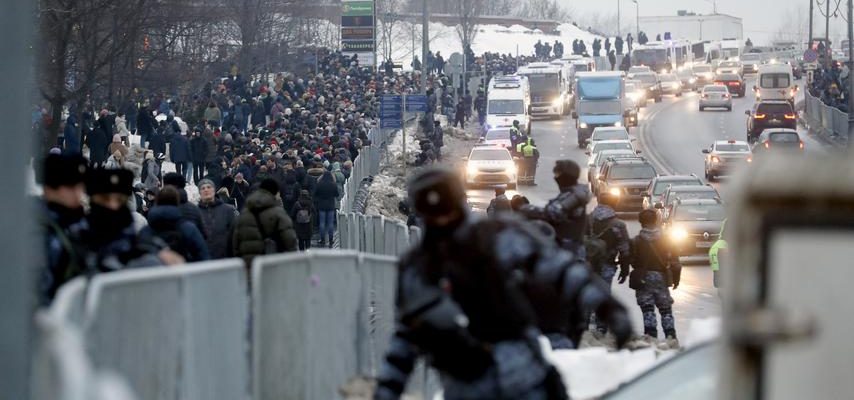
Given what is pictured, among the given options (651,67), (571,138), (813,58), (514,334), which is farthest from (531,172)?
(651,67)

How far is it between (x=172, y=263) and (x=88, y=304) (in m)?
2.22

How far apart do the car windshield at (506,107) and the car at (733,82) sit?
31077 mm

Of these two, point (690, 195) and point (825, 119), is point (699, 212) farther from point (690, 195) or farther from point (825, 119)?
point (825, 119)

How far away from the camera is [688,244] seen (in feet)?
103

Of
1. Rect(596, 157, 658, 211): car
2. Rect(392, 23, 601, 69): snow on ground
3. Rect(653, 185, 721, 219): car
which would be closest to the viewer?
Answer: Rect(653, 185, 721, 219): car

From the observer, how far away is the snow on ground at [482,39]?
139750 millimetres

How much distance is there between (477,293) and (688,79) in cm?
10303

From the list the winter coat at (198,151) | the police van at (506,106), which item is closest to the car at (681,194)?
the winter coat at (198,151)

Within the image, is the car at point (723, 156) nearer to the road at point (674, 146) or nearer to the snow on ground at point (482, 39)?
the road at point (674, 146)

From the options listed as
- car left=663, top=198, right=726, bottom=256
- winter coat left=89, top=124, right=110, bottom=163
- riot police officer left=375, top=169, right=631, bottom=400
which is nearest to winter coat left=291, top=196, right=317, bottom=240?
car left=663, top=198, right=726, bottom=256

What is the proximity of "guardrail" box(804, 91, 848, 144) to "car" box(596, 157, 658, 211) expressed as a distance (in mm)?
17232

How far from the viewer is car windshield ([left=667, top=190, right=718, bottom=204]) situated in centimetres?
3497

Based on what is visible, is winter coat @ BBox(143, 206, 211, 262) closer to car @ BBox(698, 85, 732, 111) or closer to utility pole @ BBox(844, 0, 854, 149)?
utility pole @ BBox(844, 0, 854, 149)

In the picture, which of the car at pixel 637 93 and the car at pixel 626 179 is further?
the car at pixel 637 93
